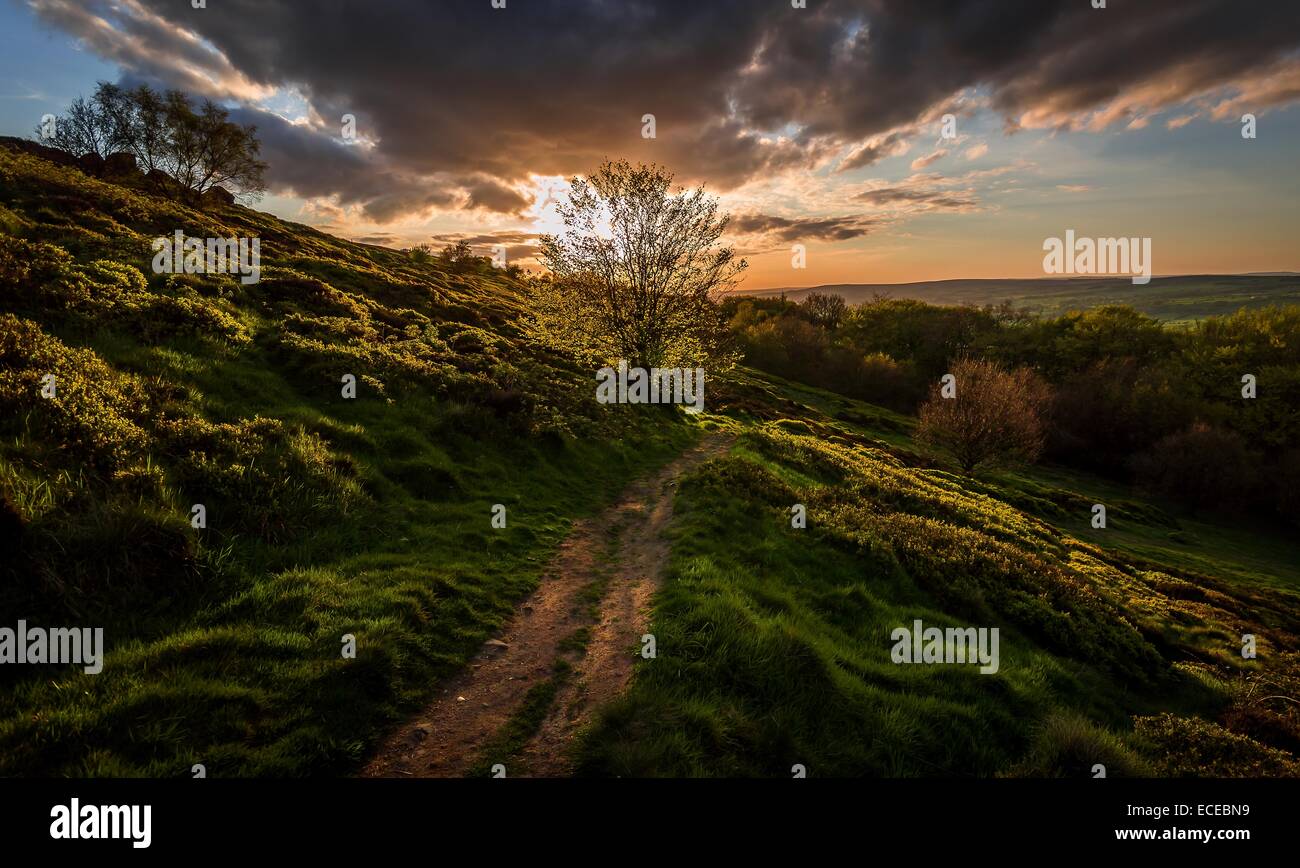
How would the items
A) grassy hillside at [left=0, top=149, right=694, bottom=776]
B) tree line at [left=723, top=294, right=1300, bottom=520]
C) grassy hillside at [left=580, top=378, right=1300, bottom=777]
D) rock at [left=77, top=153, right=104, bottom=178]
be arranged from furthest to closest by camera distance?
rock at [left=77, top=153, right=104, bottom=178]
tree line at [left=723, top=294, right=1300, bottom=520]
grassy hillside at [left=580, top=378, right=1300, bottom=777]
grassy hillside at [left=0, top=149, right=694, bottom=776]

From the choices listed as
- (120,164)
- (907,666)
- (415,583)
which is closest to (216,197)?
(120,164)

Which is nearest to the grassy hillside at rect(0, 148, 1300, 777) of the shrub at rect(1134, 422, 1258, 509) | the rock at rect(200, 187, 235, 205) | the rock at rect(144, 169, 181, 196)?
the rock at rect(144, 169, 181, 196)

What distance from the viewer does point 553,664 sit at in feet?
26.3

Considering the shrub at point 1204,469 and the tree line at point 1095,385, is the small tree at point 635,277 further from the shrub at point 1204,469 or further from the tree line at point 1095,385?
the shrub at point 1204,469

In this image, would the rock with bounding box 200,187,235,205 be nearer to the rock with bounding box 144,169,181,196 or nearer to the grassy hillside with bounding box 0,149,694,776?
the rock with bounding box 144,169,181,196

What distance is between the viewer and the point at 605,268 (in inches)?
1262

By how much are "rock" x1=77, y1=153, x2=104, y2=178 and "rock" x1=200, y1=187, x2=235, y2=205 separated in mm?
8281

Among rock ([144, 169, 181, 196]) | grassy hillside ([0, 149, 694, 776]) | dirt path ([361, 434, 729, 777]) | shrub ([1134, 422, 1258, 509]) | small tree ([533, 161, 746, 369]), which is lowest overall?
shrub ([1134, 422, 1258, 509])

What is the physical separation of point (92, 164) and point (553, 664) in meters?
80.9

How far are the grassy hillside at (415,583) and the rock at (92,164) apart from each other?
4285 centimetres

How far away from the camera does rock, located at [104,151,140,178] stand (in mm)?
54472

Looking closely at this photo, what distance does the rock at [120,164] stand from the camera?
2145 inches
